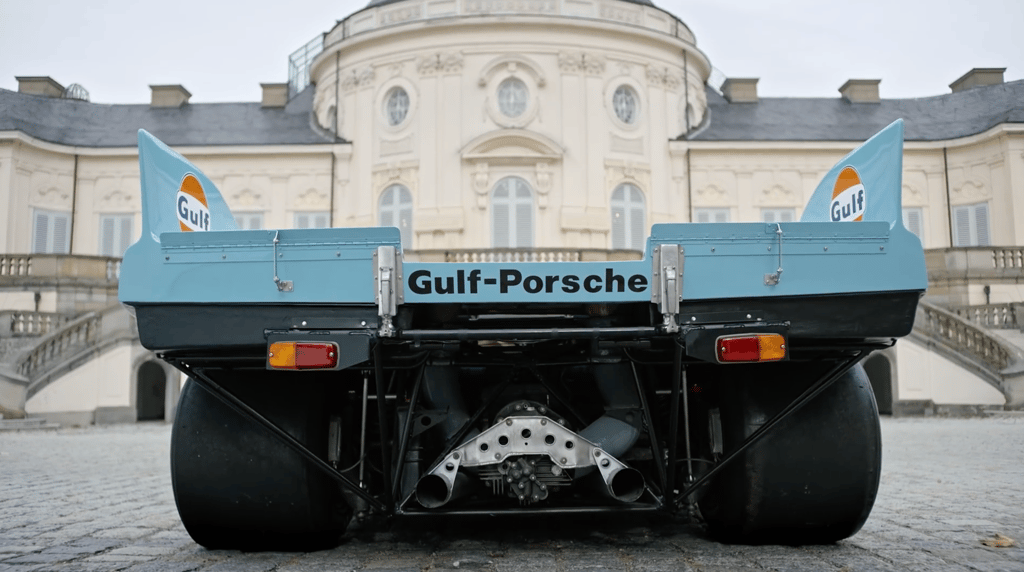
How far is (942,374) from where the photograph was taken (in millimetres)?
24266

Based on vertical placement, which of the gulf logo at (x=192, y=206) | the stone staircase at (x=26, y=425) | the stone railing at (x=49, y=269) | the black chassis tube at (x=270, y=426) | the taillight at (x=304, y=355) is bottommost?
the stone staircase at (x=26, y=425)

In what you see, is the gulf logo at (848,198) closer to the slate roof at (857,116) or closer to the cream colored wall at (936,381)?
the cream colored wall at (936,381)

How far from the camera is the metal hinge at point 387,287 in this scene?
148 inches

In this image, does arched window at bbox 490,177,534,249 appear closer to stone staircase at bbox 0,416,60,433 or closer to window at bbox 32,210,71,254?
stone staircase at bbox 0,416,60,433

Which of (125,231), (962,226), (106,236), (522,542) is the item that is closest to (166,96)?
(125,231)

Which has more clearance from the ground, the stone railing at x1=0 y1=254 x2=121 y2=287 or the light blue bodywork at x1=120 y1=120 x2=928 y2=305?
the stone railing at x1=0 y1=254 x2=121 y2=287

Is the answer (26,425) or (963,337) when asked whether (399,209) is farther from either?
(963,337)

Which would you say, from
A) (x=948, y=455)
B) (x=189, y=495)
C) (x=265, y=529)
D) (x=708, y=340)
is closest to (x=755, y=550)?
(x=708, y=340)

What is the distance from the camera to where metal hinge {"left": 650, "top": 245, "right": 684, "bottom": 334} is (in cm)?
379

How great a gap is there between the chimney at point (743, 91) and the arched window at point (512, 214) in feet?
42.3

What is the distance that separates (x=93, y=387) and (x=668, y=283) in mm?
23841

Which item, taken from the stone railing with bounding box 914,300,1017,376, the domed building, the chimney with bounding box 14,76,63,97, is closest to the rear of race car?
the stone railing with bounding box 914,300,1017,376

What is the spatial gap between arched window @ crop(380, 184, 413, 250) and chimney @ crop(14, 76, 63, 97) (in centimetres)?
1795

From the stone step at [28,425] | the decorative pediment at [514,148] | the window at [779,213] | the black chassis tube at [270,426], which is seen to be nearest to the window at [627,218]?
the decorative pediment at [514,148]
